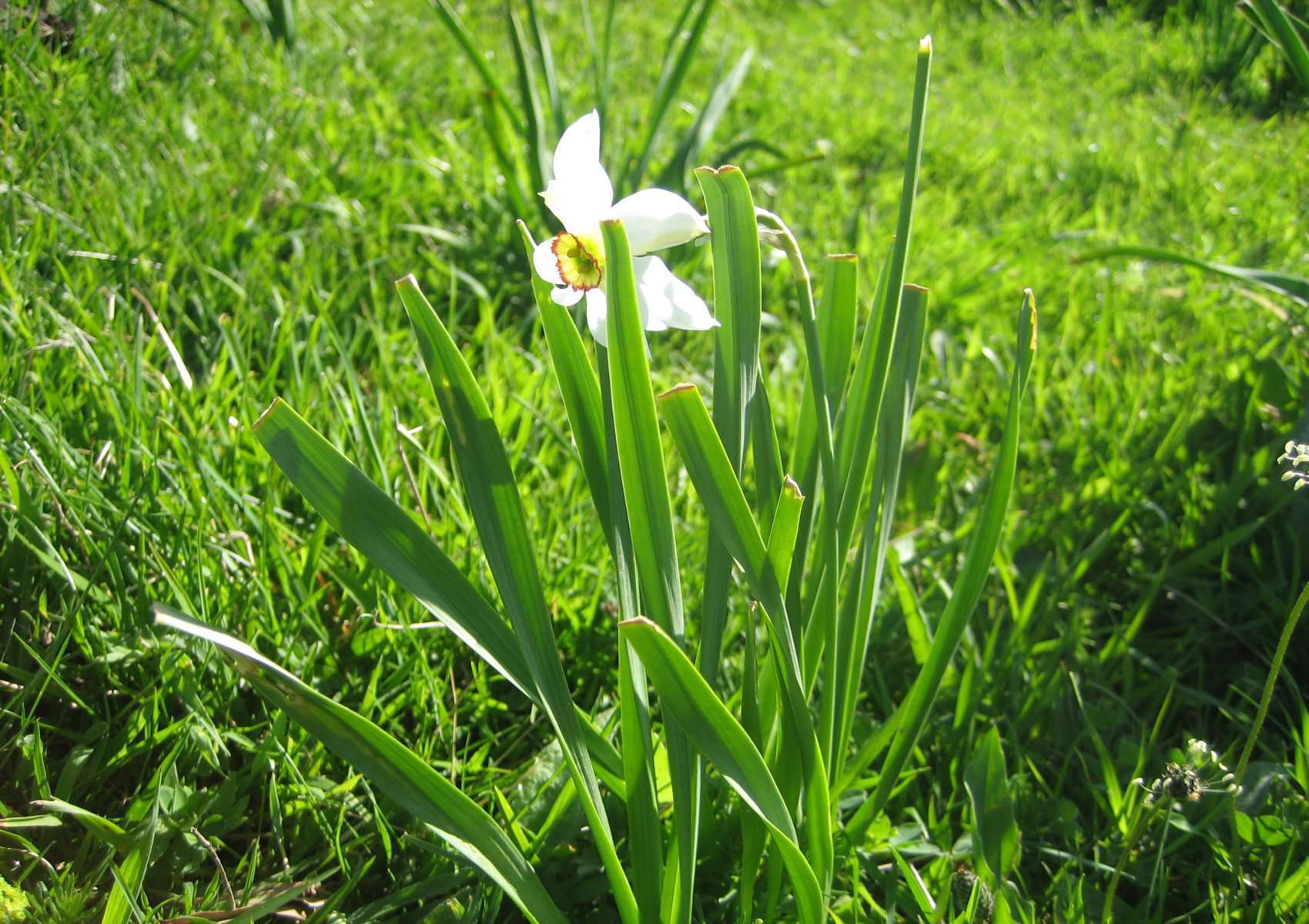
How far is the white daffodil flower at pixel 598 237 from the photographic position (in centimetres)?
81

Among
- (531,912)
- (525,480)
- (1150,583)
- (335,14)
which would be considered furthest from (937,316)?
(335,14)

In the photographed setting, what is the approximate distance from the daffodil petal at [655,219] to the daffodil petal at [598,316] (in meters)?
0.05

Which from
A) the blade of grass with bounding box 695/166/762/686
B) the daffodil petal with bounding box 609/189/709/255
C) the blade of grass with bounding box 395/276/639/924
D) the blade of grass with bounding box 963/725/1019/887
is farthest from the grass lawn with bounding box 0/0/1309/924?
the daffodil petal with bounding box 609/189/709/255

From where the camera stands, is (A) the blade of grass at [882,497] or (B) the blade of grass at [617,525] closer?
(B) the blade of grass at [617,525]

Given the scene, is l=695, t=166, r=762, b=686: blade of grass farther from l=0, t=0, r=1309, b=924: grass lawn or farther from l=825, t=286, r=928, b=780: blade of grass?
l=0, t=0, r=1309, b=924: grass lawn

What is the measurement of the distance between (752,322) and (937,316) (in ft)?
5.35

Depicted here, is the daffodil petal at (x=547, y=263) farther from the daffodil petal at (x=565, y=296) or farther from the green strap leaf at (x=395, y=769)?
the green strap leaf at (x=395, y=769)

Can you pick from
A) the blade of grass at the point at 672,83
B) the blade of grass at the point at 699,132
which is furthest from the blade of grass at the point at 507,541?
the blade of grass at the point at 699,132

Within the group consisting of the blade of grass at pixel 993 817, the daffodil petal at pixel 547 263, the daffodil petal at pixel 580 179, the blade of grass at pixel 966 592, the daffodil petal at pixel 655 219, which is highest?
the daffodil petal at pixel 580 179

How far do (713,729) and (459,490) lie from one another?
31.3 inches

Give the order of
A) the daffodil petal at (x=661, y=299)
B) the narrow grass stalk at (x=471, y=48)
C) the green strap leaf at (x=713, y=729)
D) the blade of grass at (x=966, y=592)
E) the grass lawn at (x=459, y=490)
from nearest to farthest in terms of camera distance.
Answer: the green strap leaf at (x=713, y=729)
the daffodil petal at (x=661, y=299)
the blade of grass at (x=966, y=592)
the grass lawn at (x=459, y=490)
the narrow grass stalk at (x=471, y=48)

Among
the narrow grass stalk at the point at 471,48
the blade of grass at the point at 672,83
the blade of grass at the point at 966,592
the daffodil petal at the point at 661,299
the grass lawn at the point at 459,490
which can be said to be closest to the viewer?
the daffodil petal at the point at 661,299

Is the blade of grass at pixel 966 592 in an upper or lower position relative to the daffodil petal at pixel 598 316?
lower

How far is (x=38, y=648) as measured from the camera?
115cm
